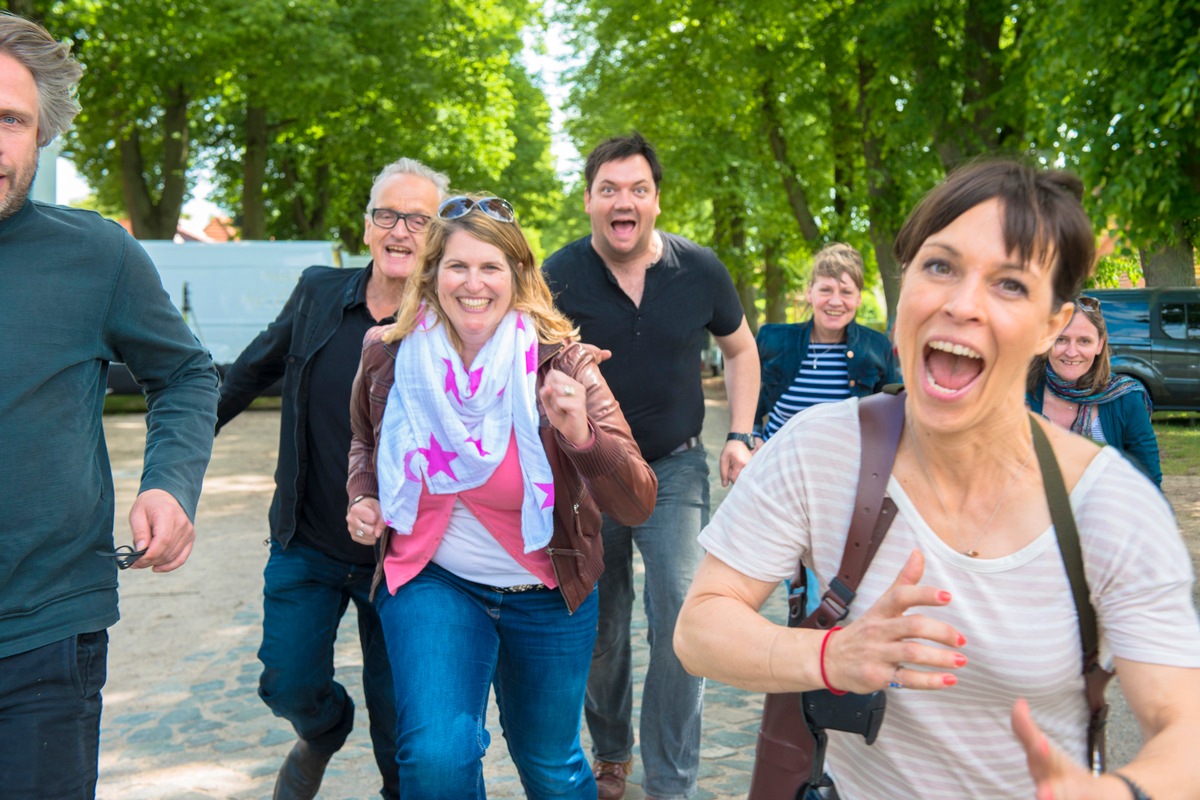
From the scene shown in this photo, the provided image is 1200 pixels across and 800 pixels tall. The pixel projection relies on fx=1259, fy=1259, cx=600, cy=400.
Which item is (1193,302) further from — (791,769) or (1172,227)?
(791,769)

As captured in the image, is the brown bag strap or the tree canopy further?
the tree canopy

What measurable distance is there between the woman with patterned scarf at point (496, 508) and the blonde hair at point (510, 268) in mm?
20

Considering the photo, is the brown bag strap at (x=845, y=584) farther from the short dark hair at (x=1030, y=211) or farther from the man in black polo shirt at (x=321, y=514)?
the man in black polo shirt at (x=321, y=514)

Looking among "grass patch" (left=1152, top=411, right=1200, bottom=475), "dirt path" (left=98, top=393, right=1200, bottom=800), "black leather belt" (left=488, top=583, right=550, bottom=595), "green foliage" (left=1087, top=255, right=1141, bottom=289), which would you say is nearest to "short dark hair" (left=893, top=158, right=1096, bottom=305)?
"black leather belt" (left=488, top=583, right=550, bottom=595)

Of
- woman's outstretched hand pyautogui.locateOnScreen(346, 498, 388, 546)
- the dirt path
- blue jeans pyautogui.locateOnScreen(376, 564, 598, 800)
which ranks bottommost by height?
the dirt path

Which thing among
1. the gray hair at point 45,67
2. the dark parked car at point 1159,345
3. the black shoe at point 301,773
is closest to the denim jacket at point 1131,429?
the black shoe at point 301,773

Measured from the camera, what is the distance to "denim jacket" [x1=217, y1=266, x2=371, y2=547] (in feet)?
13.9

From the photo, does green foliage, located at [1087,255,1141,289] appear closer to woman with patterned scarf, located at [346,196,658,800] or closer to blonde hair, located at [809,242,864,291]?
blonde hair, located at [809,242,864,291]

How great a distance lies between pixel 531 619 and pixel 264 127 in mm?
25660

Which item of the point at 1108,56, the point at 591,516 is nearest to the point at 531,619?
the point at 591,516

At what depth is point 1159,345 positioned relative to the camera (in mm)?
17969

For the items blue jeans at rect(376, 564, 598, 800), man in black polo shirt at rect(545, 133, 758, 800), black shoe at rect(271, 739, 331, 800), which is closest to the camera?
blue jeans at rect(376, 564, 598, 800)

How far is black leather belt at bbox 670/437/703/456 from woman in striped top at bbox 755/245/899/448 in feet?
4.81

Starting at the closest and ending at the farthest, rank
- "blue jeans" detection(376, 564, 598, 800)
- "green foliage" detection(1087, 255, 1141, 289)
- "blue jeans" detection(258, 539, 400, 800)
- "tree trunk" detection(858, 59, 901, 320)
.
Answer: "blue jeans" detection(376, 564, 598, 800)
"blue jeans" detection(258, 539, 400, 800)
"green foliage" detection(1087, 255, 1141, 289)
"tree trunk" detection(858, 59, 901, 320)
